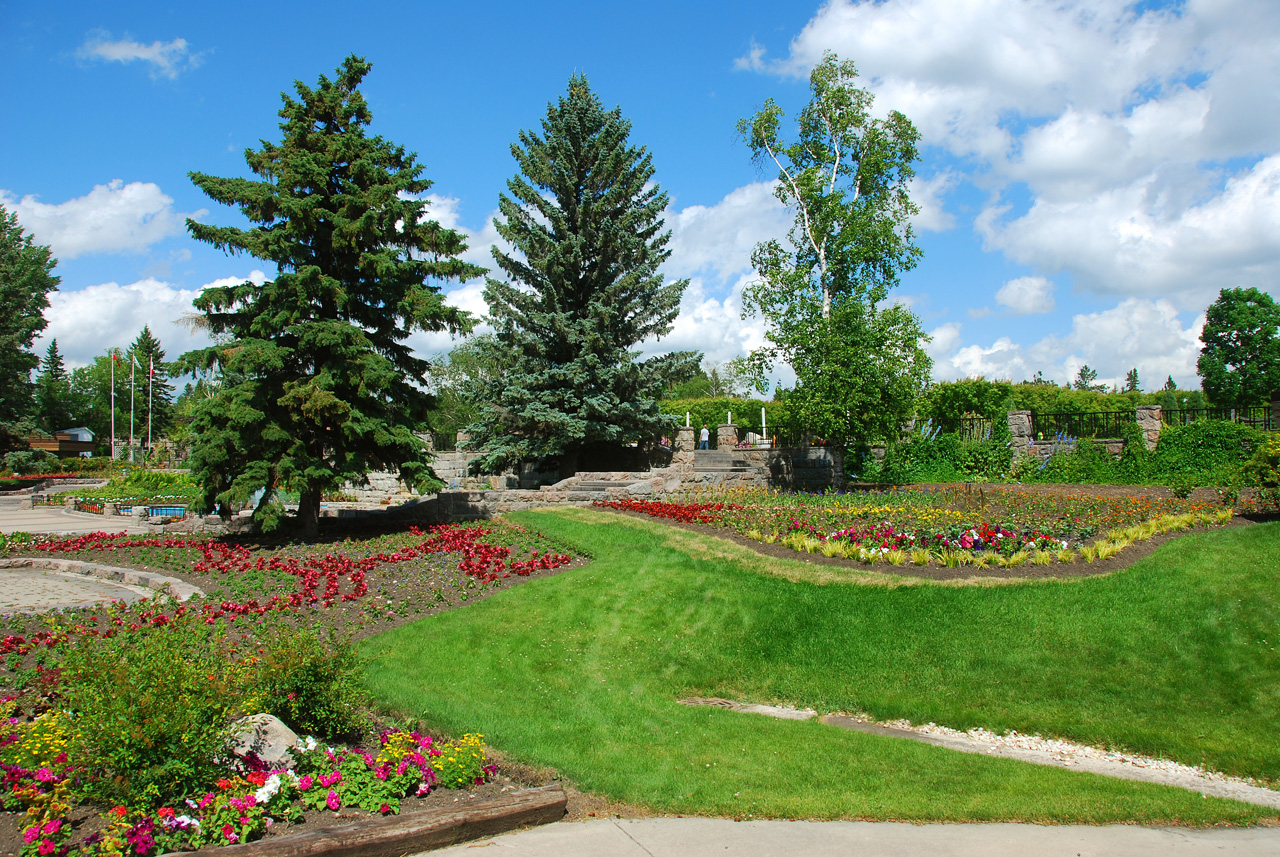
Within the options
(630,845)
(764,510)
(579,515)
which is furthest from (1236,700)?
(579,515)

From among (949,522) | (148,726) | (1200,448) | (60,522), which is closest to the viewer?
(148,726)

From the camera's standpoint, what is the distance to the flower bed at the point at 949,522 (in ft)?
32.0

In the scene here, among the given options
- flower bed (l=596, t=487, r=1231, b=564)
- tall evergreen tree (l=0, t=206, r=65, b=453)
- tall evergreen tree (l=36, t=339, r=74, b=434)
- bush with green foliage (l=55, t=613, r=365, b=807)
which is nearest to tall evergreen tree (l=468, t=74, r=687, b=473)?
flower bed (l=596, t=487, r=1231, b=564)

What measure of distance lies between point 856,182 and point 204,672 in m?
21.6

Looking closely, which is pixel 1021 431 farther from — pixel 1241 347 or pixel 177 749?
pixel 1241 347

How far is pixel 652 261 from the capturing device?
2052 centimetres

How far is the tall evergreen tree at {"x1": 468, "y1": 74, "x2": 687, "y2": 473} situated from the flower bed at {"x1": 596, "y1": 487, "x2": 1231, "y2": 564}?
5.02 metres

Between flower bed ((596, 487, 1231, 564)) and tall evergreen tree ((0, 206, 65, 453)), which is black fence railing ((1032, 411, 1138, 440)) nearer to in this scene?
flower bed ((596, 487, 1231, 564))

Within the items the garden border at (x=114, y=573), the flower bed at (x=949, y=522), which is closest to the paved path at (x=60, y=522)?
the garden border at (x=114, y=573)

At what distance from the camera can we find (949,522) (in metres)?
10.8

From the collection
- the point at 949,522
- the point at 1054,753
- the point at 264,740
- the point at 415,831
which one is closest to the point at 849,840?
the point at 415,831

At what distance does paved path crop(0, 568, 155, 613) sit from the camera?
869cm

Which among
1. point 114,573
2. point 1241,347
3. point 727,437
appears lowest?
point 114,573

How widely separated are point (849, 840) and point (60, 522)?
2329cm
